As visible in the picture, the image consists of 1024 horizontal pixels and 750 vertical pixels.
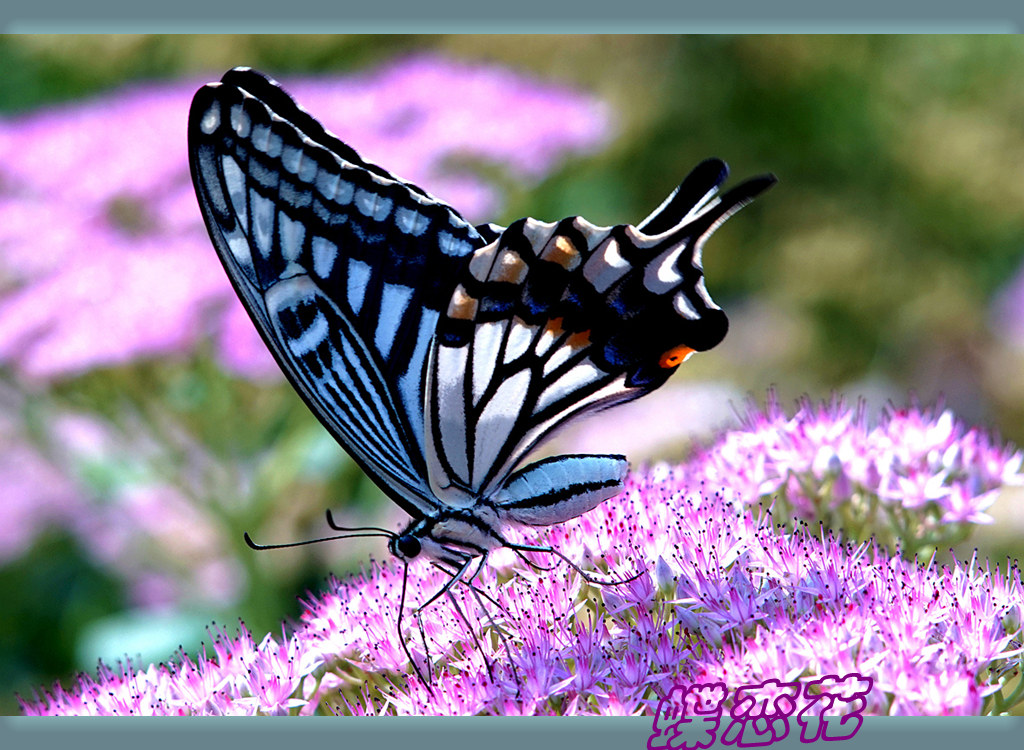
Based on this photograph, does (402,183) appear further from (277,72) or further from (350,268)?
(277,72)

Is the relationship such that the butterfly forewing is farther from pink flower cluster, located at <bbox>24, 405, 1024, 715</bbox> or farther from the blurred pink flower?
the blurred pink flower

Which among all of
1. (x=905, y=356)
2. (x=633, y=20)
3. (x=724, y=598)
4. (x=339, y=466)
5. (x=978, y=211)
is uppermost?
(x=978, y=211)

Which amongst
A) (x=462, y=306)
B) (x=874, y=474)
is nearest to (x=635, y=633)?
(x=462, y=306)

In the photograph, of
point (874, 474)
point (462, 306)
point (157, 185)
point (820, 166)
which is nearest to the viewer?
point (462, 306)

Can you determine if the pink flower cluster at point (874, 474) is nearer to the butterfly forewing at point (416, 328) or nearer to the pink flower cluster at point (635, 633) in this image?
the pink flower cluster at point (635, 633)

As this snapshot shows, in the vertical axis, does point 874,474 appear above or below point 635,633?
above

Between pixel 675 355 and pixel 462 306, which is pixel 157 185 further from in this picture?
pixel 675 355

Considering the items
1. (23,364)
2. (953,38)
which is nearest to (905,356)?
(953,38)
